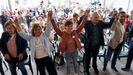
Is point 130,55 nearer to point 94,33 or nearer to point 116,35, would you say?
point 116,35

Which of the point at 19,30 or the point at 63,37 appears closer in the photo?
the point at 19,30

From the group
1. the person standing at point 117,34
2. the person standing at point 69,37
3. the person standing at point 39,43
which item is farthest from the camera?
the person standing at point 117,34

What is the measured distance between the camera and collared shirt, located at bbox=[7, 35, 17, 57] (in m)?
2.95

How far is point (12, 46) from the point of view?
9.80ft

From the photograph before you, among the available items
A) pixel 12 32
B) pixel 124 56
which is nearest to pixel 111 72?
pixel 124 56

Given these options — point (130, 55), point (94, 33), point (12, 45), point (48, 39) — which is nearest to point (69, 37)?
point (48, 39)

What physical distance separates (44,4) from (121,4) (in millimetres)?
5641

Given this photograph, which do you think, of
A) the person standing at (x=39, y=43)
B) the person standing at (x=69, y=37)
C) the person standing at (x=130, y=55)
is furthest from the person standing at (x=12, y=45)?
the person standing at (x=130, y=55)

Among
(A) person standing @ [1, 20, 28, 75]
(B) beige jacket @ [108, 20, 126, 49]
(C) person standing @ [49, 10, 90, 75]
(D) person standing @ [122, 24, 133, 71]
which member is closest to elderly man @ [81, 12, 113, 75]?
(B) beige jacket @ [108, 20, 126, 49]

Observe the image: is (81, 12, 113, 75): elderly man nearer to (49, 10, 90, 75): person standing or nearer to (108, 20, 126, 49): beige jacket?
(108, 20, 126, 49): beige jacket

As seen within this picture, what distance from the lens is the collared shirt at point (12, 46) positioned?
9.68ft

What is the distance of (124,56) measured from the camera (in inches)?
172

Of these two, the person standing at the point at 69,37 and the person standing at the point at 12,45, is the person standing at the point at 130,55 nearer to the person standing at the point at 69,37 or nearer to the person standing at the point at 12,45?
the person standing at the point at 69,37

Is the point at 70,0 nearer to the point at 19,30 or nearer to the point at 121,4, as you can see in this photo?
the point at 121,4
